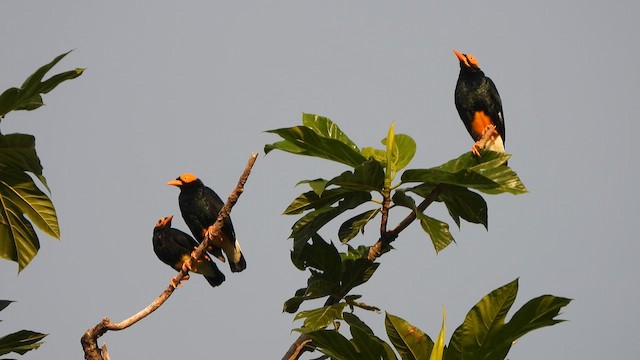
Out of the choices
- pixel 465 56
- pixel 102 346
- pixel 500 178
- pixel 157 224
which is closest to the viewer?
pixel 500 178

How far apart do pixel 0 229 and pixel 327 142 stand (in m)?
1.75

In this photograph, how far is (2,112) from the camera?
3941 millimetres

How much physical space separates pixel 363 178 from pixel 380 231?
263 millimetres

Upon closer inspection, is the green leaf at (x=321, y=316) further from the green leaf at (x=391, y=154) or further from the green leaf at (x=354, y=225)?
the green leaf at (x=391, y=154)

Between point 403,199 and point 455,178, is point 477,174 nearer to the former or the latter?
point 455,178

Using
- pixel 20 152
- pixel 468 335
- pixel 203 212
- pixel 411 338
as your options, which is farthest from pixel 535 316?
pixel 203 212

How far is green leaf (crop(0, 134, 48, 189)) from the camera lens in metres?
3.92

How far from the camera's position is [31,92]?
3943 mm

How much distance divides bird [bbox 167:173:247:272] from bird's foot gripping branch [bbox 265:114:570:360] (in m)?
3.78

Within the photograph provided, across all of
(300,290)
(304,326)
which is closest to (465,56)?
(300,290)

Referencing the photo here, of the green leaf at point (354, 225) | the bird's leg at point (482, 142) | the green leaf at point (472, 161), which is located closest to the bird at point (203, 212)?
the bird's leg at point (482, 142)

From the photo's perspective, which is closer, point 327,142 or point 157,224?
point 327,142

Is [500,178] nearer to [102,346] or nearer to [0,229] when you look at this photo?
[102,346]

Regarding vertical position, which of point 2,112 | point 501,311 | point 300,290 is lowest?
point 501,311
